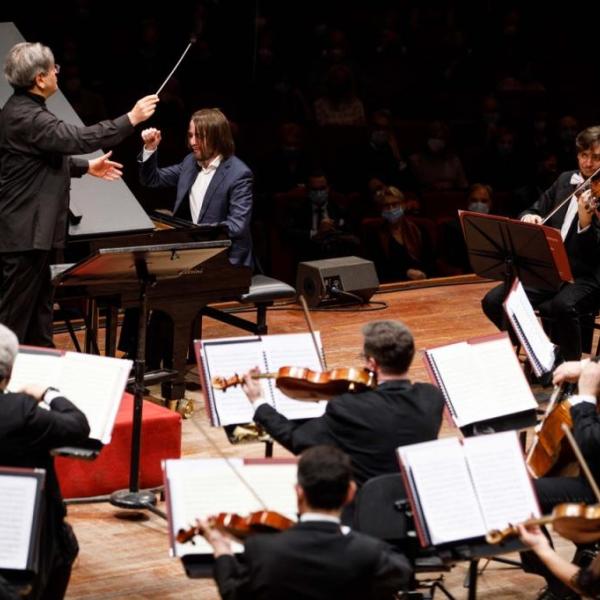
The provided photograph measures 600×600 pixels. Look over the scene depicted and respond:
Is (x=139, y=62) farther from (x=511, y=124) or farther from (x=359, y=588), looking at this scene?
(x=359, y=588)

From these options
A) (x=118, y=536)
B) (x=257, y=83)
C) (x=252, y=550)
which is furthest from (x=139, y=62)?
(x=252, y=550)

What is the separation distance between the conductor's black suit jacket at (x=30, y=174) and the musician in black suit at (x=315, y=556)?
113 inches

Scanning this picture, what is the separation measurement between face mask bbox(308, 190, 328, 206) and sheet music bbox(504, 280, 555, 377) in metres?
3.86

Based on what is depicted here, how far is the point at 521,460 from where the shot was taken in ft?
12.6

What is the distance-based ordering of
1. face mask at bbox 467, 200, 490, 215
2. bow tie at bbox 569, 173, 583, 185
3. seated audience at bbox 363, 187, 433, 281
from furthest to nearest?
face mask at bbox 467, 200, 490, 215, seated audience at bbox 363, 187, 433, 281, bow tie at bbox 569, 173, 583, 185

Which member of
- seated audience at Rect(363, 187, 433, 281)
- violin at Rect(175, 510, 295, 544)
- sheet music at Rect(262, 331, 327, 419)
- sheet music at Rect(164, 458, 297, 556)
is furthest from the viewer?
seated audience at Rect(363, 187, 433, 281)

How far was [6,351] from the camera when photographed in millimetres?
3770

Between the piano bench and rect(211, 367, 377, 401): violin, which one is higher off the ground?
the piano bench

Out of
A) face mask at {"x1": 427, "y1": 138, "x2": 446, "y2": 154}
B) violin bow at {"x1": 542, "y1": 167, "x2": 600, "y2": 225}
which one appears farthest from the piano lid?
face mask at {"x1": 427, "y1": 138, "x2": 446, "y2": 154}

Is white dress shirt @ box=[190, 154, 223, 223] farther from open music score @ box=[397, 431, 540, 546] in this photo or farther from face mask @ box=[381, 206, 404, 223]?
open music score @ box=[397, 431, 540, 546]

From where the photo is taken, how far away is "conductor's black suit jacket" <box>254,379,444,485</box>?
3.97 meters

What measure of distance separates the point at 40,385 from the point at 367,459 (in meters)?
1.05

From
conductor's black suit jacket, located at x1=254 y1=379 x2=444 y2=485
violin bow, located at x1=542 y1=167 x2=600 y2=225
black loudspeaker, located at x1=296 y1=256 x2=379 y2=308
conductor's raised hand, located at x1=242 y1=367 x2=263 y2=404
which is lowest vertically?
conductor's black suit jacket, located at x1=254 y1=379 x2=444 y2=485

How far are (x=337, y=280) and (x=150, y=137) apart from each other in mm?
2207
